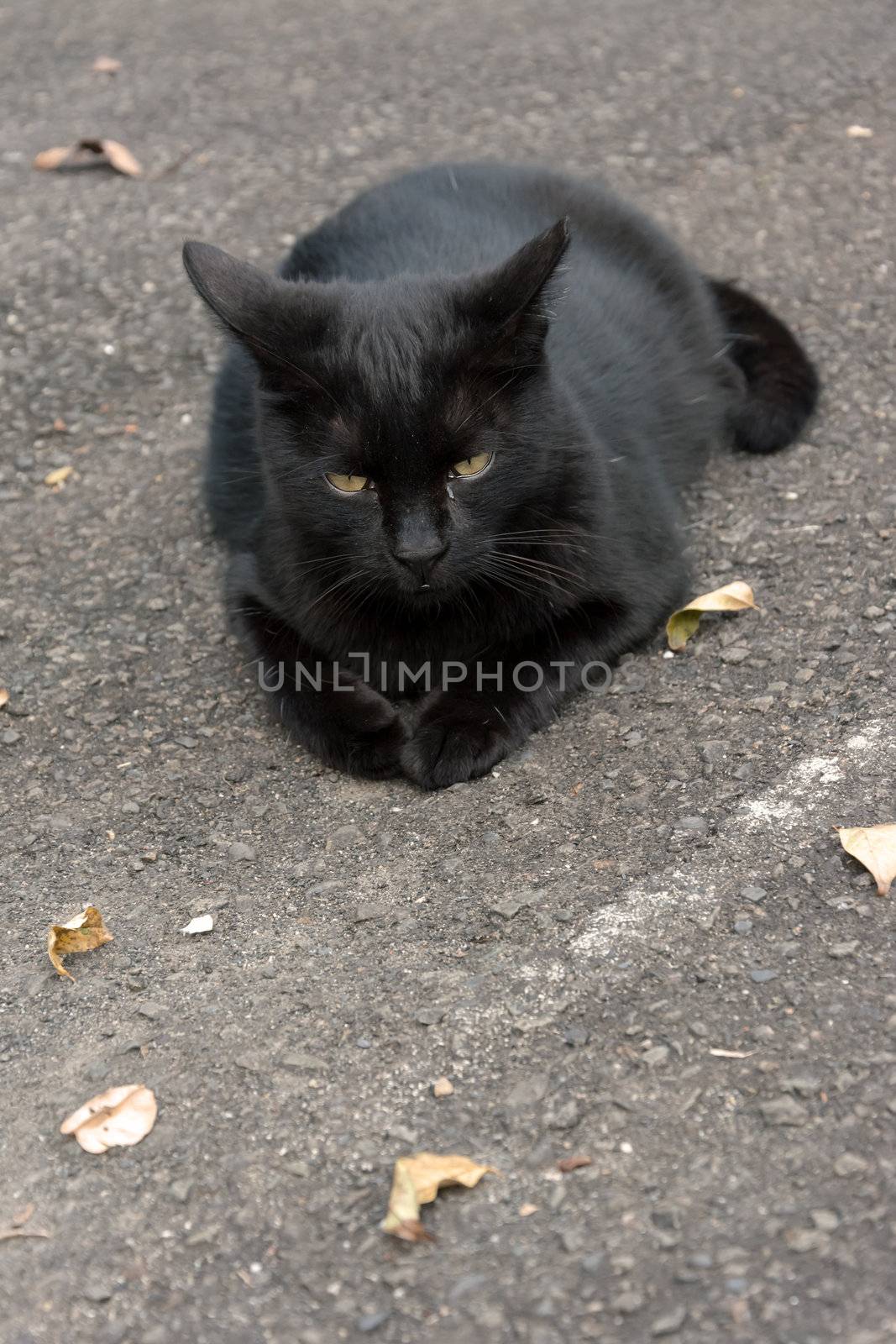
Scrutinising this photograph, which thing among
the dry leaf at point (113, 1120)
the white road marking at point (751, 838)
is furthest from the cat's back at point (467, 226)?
the dry leaf at point (113, 1120)

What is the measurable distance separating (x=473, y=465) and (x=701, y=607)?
2.67 ft

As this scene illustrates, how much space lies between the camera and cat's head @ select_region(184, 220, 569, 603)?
2.71 meters

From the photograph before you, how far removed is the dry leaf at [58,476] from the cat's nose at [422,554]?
1.81 meters

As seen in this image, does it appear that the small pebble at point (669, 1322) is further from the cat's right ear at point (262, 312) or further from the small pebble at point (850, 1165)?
the cat's right ear at point (262, 312)

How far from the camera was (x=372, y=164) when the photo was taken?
18.1 ft

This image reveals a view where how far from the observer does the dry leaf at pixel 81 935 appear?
2678 millimetres

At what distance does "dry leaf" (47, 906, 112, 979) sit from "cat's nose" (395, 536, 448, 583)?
0.93m

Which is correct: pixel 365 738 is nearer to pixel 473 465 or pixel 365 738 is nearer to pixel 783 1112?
pixel 473 465

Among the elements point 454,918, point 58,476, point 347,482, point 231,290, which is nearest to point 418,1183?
point 454,918

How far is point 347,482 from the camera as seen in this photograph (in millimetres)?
2824

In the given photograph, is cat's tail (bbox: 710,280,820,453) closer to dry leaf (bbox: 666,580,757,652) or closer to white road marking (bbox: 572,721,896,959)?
dry leaf (bbox: 666,580,757,652)

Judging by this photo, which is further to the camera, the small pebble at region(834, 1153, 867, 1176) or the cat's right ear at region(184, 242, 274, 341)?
the cat's right ear at region(184, 242, 274, 341)

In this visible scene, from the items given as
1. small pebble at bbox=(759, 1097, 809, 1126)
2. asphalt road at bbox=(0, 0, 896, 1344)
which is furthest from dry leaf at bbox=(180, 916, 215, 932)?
small pebble at bbox=(759, 1097, 809, 1126)

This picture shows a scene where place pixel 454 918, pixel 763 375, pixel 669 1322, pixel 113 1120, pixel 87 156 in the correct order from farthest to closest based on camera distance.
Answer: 1. pixel 87 156
2. pixel 763 375
3. pixel 454 918
4. pixel 113 1120
5. pixel 669 1322
